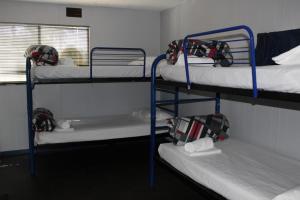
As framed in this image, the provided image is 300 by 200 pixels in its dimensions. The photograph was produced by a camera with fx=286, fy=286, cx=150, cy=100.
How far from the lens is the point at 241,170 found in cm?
241

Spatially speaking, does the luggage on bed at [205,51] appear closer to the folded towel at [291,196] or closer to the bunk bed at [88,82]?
the bunk bed at [88,82]

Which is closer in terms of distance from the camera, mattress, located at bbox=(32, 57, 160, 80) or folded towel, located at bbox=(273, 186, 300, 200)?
folded towel, located at bbox=(273, 186, 300, 200)

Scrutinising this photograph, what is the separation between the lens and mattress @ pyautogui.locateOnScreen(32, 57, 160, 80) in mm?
3715

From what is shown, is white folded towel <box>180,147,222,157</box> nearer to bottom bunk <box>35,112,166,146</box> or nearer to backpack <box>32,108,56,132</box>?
bottom bunk <box>35,112,166,146</box>

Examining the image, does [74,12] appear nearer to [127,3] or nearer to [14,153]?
[127,3]

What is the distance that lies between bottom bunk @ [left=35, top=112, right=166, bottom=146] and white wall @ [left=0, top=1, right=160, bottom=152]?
1.88ft

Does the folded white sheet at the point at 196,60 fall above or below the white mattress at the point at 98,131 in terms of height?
above

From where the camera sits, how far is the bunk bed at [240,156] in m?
1.92

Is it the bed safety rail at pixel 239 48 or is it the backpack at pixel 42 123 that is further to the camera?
the backpack at pixel 42 123

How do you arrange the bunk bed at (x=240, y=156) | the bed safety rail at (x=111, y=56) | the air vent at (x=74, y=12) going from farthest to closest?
the bed safety rail at (x=111, y=56) < the air vent at (x=74, y=12) < the bunk bed at (x=240, y=156)

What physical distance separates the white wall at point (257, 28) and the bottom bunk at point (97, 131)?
41.4 inches

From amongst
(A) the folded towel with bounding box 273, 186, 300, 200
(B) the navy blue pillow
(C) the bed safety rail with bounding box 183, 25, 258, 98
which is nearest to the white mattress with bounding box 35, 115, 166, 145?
(C) the bed safety rail with bounding box 183, 25, 258, 98

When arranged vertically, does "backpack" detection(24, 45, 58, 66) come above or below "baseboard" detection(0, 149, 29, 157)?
above

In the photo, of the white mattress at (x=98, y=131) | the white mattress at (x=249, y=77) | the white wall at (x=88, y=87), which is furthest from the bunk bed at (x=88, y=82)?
the white mattress at (x=249, y=77)
